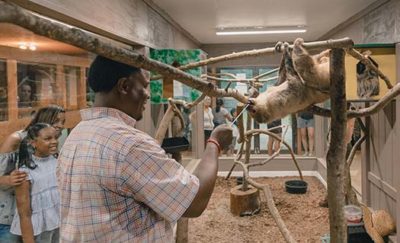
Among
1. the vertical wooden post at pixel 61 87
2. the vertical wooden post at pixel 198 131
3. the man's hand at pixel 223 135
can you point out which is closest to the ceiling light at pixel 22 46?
the vertical wooden post at pixel 61 87

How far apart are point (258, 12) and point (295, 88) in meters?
3.84

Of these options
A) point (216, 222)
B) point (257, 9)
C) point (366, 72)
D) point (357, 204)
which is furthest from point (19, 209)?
point (257, 9)

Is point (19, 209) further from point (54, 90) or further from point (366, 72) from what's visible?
point (366, 72)

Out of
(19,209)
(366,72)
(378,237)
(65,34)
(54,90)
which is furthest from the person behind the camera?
(378,237)

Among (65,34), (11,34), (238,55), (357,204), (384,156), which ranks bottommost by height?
(357,204)

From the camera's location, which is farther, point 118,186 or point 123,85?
point 123,85

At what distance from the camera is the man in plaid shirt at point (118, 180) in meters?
1.01

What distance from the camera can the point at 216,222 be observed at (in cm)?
444

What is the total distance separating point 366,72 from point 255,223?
7.97 feet

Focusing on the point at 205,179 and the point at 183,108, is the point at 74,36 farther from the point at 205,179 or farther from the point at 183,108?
the point at 183,108

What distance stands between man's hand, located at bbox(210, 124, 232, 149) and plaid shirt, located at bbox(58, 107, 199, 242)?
0.24 meters

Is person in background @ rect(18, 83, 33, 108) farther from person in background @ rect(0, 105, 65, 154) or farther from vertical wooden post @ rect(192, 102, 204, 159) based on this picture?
vertical wooden post @ rect(192, 102, 204, 159)

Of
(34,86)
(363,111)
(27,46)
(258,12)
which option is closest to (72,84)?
(34,86)

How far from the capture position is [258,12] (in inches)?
194
